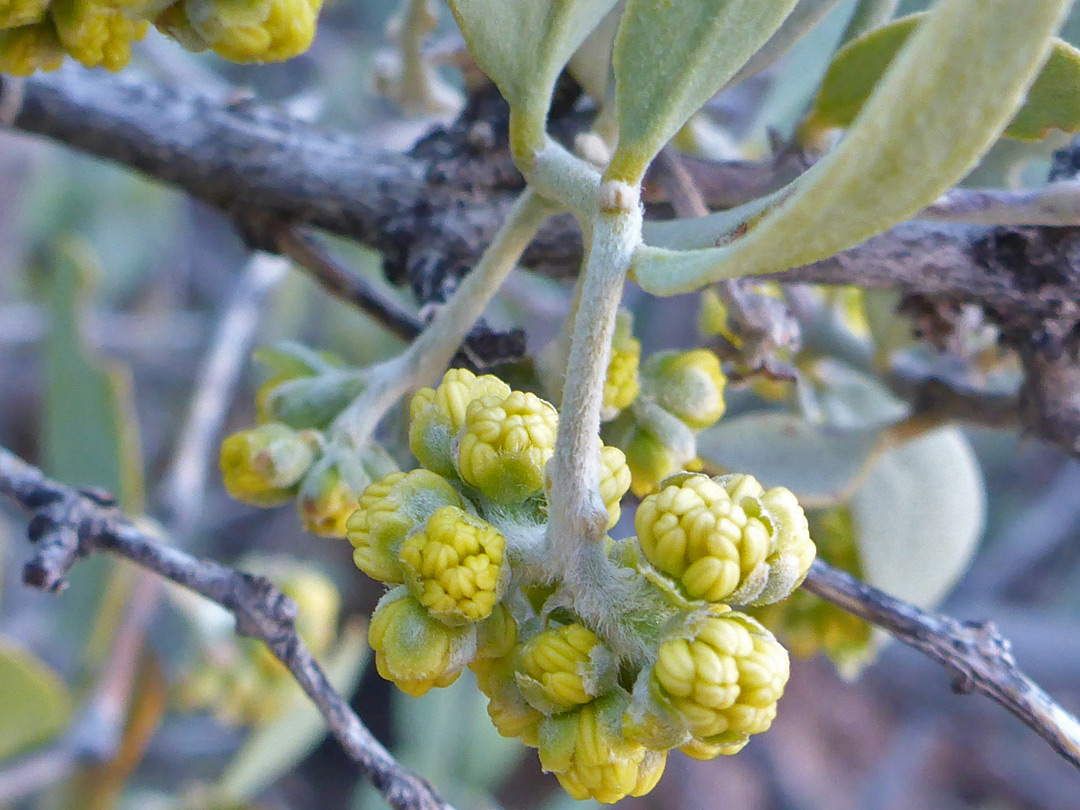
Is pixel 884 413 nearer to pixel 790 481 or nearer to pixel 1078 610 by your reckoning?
pixel 790 481

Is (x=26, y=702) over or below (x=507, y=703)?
below

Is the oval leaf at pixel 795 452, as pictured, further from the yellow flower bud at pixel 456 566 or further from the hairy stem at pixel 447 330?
the yellow flower bud at pixel 456 566

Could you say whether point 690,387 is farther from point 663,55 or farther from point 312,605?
point 312,605

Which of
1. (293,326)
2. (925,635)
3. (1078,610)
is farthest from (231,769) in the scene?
(1078,610)

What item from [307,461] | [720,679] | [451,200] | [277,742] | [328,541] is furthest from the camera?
[328,541]

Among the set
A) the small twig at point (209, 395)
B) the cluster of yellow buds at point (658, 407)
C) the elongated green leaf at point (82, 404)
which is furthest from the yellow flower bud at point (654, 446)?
the small twig at point (209, 395)

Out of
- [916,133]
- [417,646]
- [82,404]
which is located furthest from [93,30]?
[82,404]
